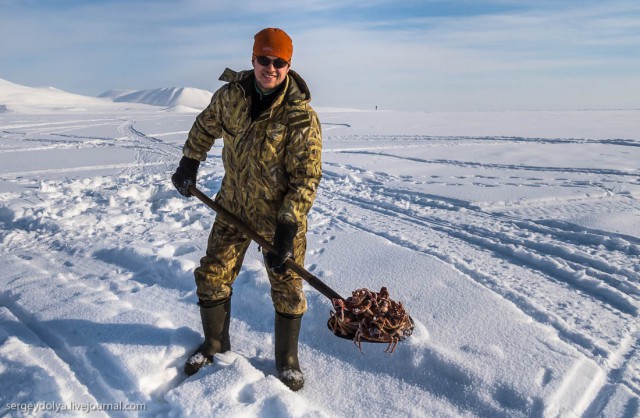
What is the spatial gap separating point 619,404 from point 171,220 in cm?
420

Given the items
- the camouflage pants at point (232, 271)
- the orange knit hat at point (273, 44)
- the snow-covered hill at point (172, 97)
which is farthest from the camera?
the snow-covered hill at point (172, 97)

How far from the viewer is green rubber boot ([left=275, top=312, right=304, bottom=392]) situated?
8.14ft

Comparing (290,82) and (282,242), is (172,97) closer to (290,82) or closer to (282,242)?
(290,82)

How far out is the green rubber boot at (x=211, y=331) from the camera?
255 cm

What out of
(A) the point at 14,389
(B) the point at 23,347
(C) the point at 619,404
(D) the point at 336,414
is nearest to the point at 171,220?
(B) the point at 23,347

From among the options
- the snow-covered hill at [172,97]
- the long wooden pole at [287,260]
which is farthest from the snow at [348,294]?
the snow-covered hill at [172,97]

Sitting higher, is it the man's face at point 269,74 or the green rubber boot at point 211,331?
the man's face at point 269,74

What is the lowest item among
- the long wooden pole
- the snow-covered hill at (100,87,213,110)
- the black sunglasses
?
the snow-covered hill at (100,87,213,110)

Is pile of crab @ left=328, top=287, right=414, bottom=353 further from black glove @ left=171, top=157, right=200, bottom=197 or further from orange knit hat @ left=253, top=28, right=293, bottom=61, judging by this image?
orange knit hat @ left=253, top=28, right=293, bottom=61

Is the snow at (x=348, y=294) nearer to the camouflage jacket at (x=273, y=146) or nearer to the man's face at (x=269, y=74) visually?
the camouflage jacket at (x=273, y=146)

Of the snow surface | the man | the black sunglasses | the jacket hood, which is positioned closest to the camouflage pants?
the man

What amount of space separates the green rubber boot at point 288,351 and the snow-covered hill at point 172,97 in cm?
11300

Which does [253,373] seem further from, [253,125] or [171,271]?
[171,271]

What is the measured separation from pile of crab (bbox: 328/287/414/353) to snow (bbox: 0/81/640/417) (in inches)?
14.4
